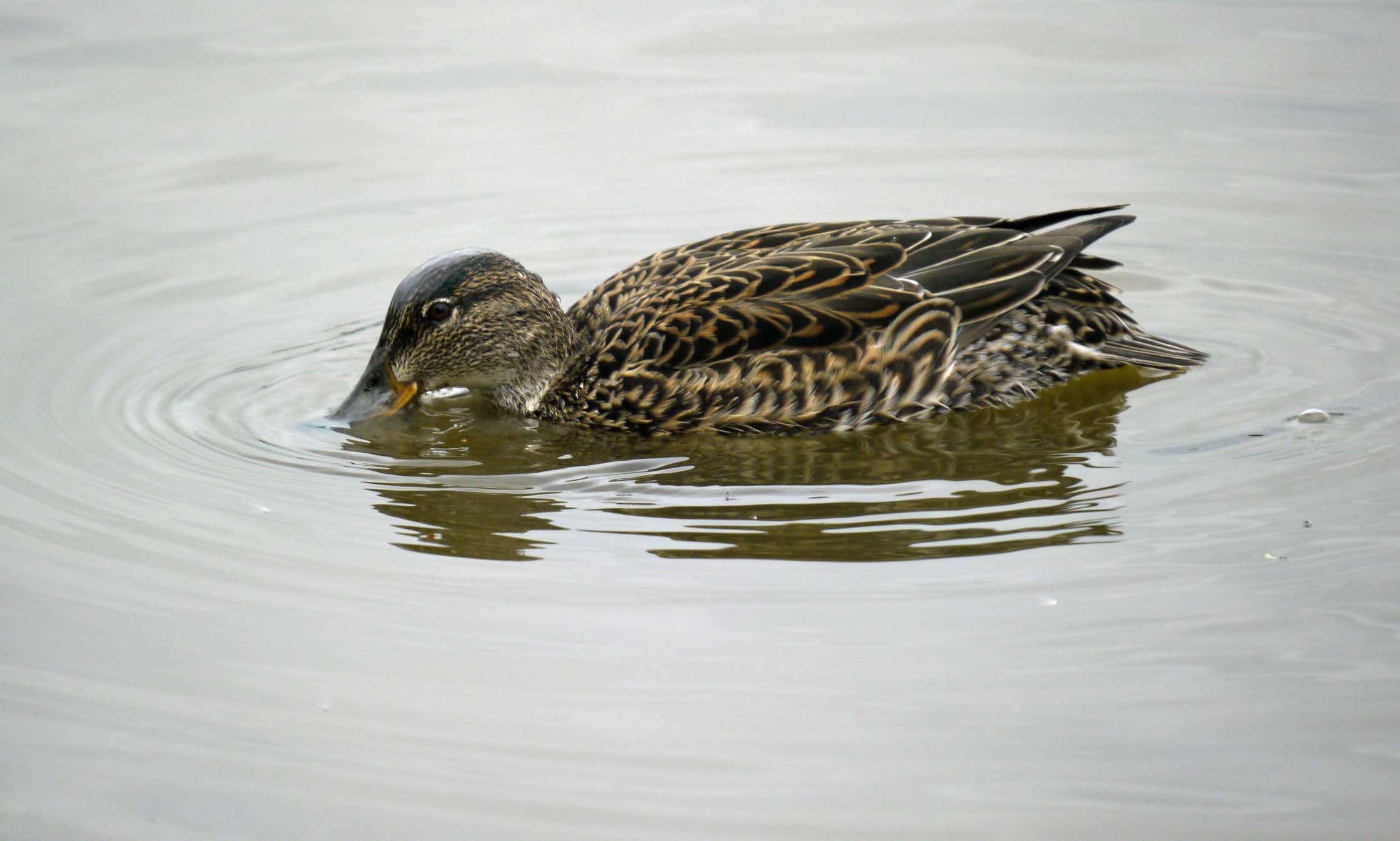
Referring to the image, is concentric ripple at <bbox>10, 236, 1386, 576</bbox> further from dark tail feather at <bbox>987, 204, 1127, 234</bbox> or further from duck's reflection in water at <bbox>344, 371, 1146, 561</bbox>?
dark tail feather at <bbox>987, 204, 1127, 234</bbox>

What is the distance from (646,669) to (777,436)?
2.41 metres

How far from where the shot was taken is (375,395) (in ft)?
26.5

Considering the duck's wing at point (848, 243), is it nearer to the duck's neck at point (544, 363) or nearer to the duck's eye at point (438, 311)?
the duck's neck at point (544, 363)

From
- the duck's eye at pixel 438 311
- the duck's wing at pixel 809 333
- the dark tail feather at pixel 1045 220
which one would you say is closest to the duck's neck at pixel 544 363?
the duck's wing at pixel 809 333

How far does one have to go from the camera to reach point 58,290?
9.46 metres

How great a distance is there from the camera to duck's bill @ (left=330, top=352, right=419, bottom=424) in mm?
8000

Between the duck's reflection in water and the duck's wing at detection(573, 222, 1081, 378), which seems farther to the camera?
the duck's wing at detection(573, 222, 1081, 378)

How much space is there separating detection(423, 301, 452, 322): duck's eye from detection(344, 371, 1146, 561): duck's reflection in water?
538mm

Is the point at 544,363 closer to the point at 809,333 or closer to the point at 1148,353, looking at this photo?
the point at 809,333

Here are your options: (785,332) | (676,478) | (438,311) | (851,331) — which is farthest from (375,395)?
(851,331)

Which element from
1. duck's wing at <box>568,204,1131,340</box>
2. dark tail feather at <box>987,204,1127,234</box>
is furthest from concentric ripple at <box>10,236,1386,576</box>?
dark tail feather at <box>987,204,1127,234</box>

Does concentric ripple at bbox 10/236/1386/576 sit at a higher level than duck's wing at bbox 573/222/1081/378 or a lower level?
lower

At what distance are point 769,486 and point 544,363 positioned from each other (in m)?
1.67

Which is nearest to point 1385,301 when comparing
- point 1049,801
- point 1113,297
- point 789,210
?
point 1113,297
